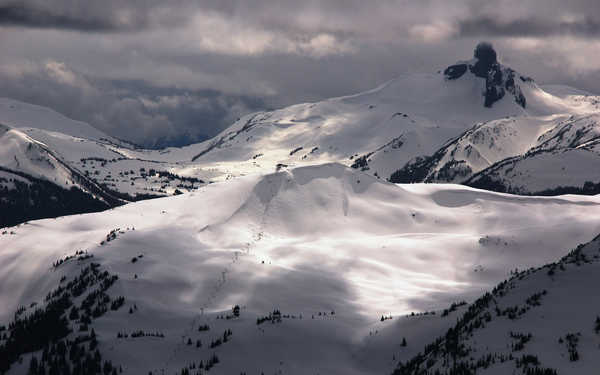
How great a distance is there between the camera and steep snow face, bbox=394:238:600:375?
7602cm

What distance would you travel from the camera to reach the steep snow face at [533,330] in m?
76.0

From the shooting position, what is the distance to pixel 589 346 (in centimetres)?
7700

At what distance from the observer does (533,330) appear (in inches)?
3413

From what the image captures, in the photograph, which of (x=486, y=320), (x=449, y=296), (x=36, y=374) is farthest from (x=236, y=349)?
(x=449, y=296)

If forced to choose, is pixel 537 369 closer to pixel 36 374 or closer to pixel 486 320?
pixel 486 320

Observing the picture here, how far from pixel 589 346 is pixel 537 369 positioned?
950cm

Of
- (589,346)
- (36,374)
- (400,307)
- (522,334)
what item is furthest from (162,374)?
(400,307)

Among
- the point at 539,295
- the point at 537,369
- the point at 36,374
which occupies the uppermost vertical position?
the point at 539,295

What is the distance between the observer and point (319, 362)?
385 feet

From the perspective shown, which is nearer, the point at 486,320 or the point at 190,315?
the point at 486,320

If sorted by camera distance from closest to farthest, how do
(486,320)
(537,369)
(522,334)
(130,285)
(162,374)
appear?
(537,369) → (522,334) → (486,320) → (162,374) → (130,285)

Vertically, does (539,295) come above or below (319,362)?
above

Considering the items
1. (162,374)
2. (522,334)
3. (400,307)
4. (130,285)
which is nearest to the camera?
(522,334)

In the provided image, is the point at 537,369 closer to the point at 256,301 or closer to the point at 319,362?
the point at 319,362
